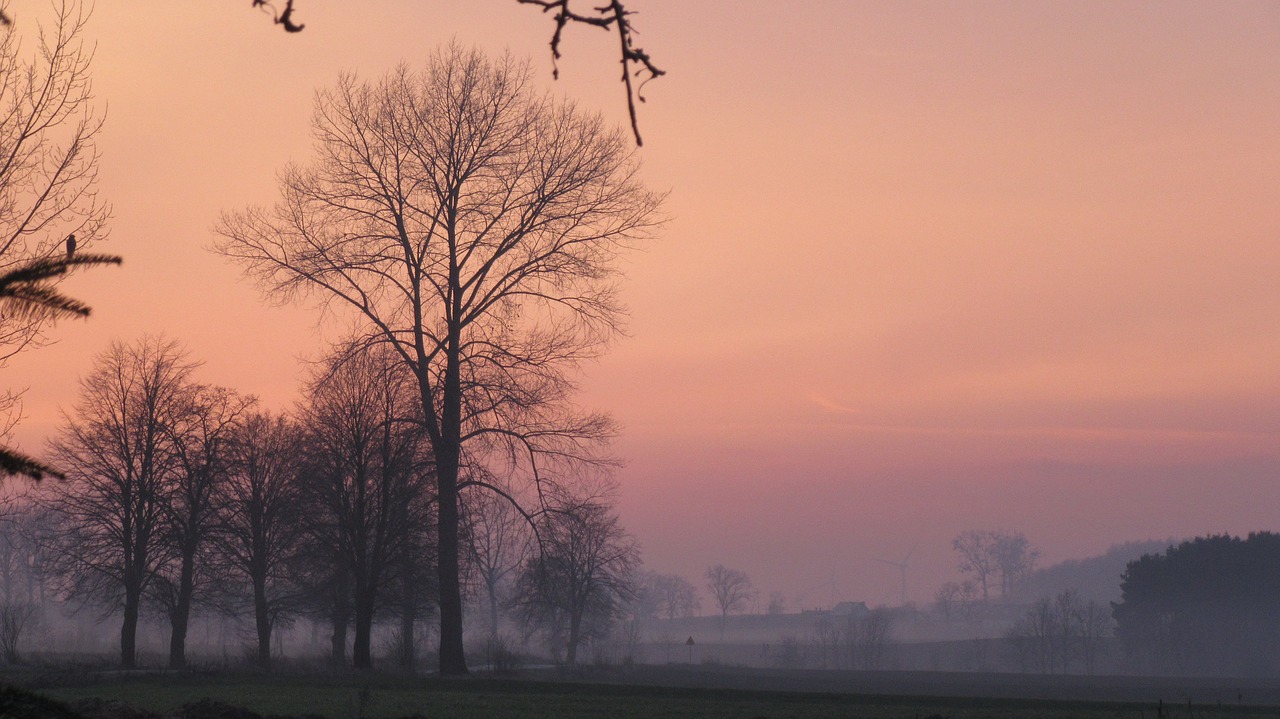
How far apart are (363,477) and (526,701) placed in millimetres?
17276

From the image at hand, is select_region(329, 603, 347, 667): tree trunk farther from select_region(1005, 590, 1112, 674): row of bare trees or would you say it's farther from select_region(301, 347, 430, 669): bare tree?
select_region(1005, 590, 1112, 674): row of bare trees

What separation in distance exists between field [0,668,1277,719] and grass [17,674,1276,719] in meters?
0.02

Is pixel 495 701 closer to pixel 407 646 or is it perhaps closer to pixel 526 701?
pixel 526 701

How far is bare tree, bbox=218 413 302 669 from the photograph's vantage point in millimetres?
44125

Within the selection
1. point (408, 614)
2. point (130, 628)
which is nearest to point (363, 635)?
point (130, 628)

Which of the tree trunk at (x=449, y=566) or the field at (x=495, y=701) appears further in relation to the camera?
the tree trunk at (x=449, y=566)

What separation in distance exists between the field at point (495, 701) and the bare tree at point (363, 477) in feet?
26.3

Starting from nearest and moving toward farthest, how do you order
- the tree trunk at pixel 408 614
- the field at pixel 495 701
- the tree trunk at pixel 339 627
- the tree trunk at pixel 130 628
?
the field at pixel 495 701, the tree trunk at pixel 408 614, the tree trunk at pixel 130 628, the tree trunk at pixel 339 627

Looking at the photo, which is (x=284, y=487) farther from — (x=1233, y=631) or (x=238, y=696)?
(x=1233, y=631)

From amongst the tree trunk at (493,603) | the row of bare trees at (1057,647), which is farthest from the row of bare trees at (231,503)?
the row of bare trees at (1057,647)

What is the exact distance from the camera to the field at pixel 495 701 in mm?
19359

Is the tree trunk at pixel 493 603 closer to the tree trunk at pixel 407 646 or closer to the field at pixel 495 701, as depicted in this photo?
the tree trunk at pixel 407 646

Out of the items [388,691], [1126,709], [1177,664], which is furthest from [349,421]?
Result: [1177,664]

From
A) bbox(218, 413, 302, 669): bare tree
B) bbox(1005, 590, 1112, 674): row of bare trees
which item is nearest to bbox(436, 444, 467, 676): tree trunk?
bbox(218, 413, 302, 669): bare tree
